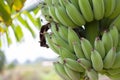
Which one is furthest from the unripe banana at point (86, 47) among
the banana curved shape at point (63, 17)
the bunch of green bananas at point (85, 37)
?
the banana curved shape at point (63, 17)

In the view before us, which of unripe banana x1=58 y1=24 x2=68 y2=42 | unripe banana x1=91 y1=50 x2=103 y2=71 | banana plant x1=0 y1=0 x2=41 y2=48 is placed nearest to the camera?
unripe banana x1=91 y1=50 x2=103 y2=71

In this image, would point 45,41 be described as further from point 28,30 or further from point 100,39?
point 28,30

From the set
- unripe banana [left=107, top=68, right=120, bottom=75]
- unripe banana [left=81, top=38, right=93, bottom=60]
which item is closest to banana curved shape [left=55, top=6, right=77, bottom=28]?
unripe banana [left=81, top=38, right=93, bottom=60]

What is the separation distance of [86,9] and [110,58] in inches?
7.6

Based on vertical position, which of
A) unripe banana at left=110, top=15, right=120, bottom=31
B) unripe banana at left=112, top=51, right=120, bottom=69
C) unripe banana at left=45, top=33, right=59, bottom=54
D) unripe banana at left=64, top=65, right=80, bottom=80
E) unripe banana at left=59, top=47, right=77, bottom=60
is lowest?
Answer: unripe banana at left=64, top=65, right=80, bottom=80

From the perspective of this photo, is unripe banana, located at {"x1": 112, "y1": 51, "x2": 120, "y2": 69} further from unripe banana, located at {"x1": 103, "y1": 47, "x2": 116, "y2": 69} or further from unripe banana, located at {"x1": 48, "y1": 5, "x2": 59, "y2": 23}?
unripe banana, located at {"x1": 48, "y1": 5, "x2": 59, "y2": 23}

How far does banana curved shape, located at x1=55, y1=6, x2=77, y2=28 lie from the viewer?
1.12 m

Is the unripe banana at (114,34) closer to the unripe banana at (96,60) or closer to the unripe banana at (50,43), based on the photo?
the unripe banana at (96,60)

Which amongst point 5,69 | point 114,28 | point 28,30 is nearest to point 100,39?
point 114,28

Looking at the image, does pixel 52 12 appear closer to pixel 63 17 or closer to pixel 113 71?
pixel 63 17

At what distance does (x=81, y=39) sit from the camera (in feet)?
3.46

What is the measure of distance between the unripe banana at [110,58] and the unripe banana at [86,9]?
0.15m

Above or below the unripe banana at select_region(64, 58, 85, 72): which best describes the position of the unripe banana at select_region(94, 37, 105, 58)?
above

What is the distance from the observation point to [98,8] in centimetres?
107
